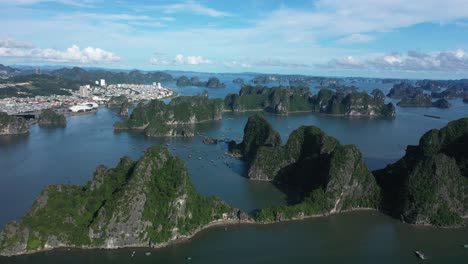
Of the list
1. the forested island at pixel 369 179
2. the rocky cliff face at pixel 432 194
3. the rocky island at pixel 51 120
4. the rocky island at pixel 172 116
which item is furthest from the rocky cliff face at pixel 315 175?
the rocky island at pixel 51 120

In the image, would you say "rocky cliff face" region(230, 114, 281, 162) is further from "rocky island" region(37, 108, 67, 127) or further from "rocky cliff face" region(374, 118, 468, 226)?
"rocky island" region(37, 108, 67, 127)

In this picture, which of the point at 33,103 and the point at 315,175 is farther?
the point at 33,103

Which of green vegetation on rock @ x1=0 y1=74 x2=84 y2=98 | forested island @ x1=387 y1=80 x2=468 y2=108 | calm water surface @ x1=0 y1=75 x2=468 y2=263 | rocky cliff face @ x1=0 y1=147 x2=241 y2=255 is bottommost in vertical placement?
calm water surface @ x1=0 y1=75 x2=468 y2=263

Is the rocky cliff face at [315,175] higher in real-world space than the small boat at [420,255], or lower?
higher

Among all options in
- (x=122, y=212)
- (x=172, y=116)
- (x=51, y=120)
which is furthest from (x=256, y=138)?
(x=51, y=120)

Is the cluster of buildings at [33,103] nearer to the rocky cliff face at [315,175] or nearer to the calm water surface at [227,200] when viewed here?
the calm water surface at [227,200]

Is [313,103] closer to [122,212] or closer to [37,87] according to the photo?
[37,87]

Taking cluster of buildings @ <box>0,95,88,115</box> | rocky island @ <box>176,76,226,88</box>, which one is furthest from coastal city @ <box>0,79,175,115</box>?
rocky island @ <box>176,76,226,88</box>
